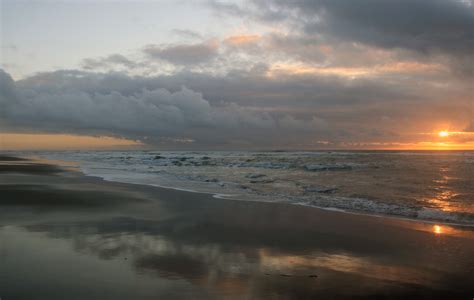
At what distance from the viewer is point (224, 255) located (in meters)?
6.98

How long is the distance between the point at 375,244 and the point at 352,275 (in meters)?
2.33

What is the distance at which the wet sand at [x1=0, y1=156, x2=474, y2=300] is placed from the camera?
530 cm

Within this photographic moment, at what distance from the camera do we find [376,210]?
41.8 feet

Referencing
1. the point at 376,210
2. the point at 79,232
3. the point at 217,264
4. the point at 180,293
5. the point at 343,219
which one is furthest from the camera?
the point at 376,210

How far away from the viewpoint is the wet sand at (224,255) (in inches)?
209

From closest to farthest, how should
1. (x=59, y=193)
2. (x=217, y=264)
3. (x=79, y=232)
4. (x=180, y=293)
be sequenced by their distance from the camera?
1. (x=180, y=293)
2. (x=217, y=264)
3. (x=79, y=232)
4. (x=59, y=193)

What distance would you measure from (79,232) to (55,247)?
1312 mm

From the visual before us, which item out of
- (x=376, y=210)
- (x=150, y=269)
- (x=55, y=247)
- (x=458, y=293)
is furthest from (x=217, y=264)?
(x=376, y=210)

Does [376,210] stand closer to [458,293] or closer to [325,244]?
[325,244]

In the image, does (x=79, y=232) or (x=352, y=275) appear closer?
(x=352, y=275)

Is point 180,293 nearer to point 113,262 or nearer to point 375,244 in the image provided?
point 113,262

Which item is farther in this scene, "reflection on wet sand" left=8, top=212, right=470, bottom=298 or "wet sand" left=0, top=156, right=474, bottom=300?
"reflection on wet sand" left=8, top=212, right=470, bottom=298

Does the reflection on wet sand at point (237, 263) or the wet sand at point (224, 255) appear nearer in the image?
the wet sand at point (224, 255)

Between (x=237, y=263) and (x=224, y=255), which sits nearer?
(x=237, y=263)
